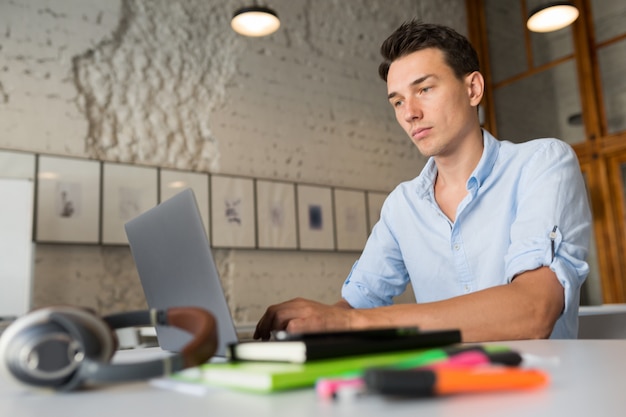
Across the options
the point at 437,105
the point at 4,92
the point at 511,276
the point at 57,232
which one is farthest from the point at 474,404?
the point at 4,92

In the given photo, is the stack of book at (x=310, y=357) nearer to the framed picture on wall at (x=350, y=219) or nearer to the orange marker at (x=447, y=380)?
the orange marker at (x=447, y=380)

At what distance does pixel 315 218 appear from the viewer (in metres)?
4.58

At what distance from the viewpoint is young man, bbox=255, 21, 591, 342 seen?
997mm

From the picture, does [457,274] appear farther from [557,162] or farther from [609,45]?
[609,45]

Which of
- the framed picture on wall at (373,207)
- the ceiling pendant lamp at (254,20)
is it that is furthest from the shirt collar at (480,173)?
the framed picture on wall at (373,207)

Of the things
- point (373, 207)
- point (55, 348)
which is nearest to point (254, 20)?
point (373, 207)

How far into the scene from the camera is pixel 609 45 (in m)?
5.12

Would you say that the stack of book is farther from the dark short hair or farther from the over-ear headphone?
the dark short hair

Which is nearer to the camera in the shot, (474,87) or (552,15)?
(474,87)

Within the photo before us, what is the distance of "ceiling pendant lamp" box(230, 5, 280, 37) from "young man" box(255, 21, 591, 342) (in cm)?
190

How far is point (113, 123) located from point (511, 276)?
3230 millimetres

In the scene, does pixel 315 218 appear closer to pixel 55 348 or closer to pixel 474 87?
pixel 474 87

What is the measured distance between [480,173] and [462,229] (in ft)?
0.50

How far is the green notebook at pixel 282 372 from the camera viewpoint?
1.43 ft
